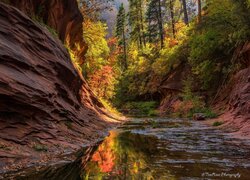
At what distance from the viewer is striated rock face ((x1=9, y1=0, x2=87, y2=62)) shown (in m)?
17.3

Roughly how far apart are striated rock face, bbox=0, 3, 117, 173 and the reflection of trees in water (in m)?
1.48

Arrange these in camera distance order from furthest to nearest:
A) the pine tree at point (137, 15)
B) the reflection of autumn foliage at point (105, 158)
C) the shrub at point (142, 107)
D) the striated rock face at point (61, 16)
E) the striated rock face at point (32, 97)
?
the pine tree at point (137, 15)
the shrub at point (142, 107)
the striated rock face at point (61, 16)
the striated rock face at point (32, 97)
the reflection of autumn foliage at point (105, 158)

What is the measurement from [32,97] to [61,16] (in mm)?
12781

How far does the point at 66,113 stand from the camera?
13.4 metres

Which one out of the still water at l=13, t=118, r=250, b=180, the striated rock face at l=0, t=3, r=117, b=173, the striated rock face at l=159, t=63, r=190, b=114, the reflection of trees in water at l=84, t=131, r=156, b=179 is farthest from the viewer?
the striated rock face at l=159, t=63, r=190, b=114

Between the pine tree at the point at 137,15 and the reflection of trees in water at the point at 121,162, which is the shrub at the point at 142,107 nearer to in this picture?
the pine tree at the point at 137,15

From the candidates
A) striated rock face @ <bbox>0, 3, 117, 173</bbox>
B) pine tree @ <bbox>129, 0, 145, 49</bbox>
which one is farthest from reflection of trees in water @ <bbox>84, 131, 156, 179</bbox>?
pine tree @ <bbox>129, 0, 145, 49</bbox>

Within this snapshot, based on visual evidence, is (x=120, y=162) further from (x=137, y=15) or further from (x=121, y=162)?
(x=137, y=15)

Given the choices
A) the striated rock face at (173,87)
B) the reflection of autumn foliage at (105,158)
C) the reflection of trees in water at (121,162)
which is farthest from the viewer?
the striated rock face at (173,87)

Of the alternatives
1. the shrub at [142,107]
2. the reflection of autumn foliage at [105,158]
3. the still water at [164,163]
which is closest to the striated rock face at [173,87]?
the shrub at [142,107]

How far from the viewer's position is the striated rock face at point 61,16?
682 inches

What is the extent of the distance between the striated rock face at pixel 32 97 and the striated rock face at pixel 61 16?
2.71 meters

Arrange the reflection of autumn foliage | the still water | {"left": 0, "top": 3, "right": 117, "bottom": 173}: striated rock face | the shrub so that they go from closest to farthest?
the still water → the reflection of autumn foliage → {"left": 0, "top": 3, "right": 117, "bottom": 173}: striated rock face → the shrub

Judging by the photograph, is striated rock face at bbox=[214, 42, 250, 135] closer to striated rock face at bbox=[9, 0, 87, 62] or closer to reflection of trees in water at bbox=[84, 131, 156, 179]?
reflection of trees in water at bbox=[84, 131, 156, 179]
